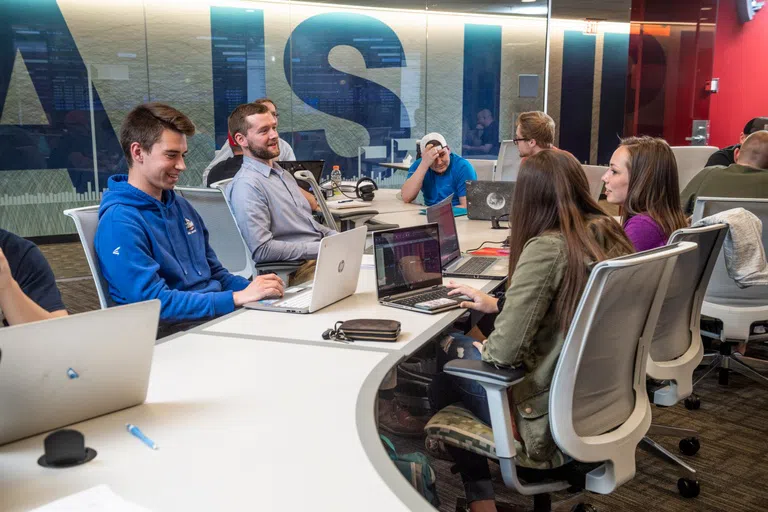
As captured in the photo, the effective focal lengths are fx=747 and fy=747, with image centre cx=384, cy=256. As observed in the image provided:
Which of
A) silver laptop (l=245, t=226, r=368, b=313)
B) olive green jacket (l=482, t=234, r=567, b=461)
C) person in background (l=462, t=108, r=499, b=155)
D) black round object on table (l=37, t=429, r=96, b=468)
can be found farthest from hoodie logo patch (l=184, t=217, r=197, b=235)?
person in background (l=462, t=108, r=499, b=155)

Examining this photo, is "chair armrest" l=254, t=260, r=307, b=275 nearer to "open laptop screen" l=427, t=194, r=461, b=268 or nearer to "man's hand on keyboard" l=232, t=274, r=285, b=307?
"open laptop screen" l=427, t=194, r=461, b=268

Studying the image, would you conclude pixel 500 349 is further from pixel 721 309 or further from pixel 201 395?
pixel 721 309

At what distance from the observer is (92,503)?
123 cm

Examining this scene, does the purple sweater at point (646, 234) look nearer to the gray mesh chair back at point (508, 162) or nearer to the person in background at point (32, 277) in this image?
the person in background at point (32, 277)

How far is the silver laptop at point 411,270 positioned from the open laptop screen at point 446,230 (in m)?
0.44

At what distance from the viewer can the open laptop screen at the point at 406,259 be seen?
2.68 m

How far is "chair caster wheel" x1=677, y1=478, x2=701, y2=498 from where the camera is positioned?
2.88 metres

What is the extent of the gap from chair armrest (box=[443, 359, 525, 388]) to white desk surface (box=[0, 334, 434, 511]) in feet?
0.68

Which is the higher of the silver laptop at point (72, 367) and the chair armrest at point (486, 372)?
the silver laptop at point (72, 367)

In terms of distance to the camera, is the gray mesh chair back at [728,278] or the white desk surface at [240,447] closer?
the white desk surface at [240,447]

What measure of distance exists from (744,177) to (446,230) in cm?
189

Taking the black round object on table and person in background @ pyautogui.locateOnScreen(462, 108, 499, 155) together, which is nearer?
the black round object on table

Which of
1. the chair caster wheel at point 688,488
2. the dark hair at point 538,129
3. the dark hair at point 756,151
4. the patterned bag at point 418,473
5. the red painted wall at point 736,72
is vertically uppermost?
the red painted wall at point 736,72

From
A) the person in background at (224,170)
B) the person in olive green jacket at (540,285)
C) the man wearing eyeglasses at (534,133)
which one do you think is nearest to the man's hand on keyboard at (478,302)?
the person in olive green jacket at (540,285)
